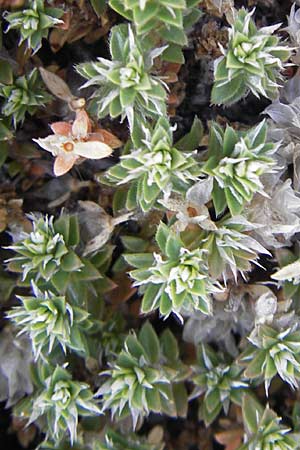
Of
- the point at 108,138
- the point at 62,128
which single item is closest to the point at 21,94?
the point at 62,128

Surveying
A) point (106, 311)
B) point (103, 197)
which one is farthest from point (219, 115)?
point (106, 311)

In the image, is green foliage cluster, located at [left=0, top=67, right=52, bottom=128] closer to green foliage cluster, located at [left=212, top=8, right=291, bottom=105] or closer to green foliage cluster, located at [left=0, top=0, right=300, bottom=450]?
green foliage cluster, located at [left=0, top=0, right=300, bottom=450]

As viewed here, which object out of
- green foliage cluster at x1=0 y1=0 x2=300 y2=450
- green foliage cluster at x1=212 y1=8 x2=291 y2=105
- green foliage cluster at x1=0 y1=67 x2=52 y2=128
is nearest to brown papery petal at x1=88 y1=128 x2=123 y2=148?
green foliage cluster at x1=0 y1=0 x2=300 y2=450

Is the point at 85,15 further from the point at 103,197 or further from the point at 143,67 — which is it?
the point at 103,197

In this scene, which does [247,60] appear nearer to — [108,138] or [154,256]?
[108,138]

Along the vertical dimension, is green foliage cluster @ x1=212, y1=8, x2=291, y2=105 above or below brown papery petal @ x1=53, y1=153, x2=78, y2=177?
above

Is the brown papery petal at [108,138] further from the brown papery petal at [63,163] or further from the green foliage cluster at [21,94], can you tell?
the green foliage cluster at [21,94]
